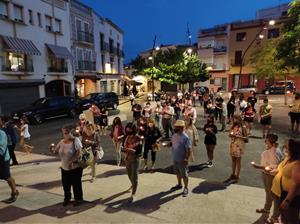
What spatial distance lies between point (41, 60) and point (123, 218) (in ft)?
71.4

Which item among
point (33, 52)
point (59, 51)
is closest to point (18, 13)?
point (33, 52)

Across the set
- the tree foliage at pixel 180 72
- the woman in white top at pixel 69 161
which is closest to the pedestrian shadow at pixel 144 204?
the woman in white top at pixel 69 161

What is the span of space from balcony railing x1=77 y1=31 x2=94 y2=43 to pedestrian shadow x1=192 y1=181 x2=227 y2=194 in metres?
26.5

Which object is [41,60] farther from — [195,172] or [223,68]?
[223,68]

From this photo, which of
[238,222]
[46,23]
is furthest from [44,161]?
[46,23]

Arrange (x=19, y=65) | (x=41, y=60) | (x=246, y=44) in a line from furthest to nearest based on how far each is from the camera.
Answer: (x=246, y=44), (x=41, y=60), (x=19, y=65)

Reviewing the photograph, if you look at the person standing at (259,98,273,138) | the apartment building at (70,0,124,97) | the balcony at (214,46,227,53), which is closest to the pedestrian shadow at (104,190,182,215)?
the person standing at (259,98,273,138)

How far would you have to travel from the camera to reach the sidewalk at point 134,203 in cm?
523

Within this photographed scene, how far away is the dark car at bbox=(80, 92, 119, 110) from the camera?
22.0 meters

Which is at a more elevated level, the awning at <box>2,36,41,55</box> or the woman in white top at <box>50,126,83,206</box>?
the awning at <box>2,36,41,55</box>

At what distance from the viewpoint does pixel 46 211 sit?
5582 mm

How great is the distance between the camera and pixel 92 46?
1309 inches

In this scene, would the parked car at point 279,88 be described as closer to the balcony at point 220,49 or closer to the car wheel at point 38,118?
the balcony at point 220,49

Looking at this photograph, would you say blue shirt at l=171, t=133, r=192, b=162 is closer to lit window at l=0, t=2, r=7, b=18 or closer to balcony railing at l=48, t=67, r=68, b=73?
lit window at l=0, t=2, r=7, b=18
